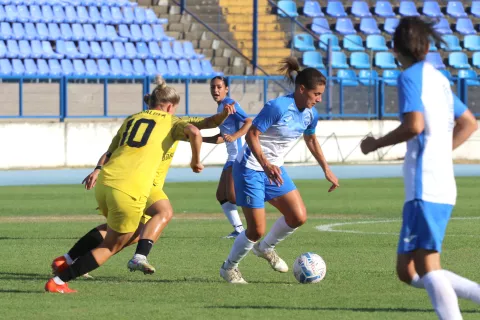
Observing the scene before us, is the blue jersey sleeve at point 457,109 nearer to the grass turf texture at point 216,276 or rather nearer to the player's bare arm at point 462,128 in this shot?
the player's bare arm at point 462,128

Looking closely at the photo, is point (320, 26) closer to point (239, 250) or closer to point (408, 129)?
point (239, 250)

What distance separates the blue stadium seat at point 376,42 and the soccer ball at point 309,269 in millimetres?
27260

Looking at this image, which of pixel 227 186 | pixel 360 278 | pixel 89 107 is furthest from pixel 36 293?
pixel 89 107

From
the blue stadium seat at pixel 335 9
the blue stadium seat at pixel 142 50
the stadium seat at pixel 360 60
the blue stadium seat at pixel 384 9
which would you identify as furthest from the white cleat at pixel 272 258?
the blue stadium seat at pixel 384 9

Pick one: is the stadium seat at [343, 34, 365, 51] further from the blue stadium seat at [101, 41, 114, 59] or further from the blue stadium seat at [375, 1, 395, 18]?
the blue stadium seat at [101, 41, 114, 59]

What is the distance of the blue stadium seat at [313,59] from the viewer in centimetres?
3434

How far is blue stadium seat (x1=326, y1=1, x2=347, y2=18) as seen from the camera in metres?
37.3

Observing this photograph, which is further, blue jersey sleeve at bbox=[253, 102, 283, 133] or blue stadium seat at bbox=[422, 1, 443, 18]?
blue stadium seat at bbox=[422, 1, 443, 18]

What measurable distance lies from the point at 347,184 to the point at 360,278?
14167 mm

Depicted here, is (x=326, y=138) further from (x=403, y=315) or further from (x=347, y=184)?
(x=403, y=315)

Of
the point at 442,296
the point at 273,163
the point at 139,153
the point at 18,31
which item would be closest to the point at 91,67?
the point at 18,31

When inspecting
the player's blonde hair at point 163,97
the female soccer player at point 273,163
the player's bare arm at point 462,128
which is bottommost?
the female soccer player at point 273,163

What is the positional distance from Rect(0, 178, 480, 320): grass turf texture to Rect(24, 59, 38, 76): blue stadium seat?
10.9 metres

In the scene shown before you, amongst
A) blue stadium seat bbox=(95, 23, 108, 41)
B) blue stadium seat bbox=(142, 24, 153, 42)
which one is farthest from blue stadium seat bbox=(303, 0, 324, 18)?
blue stadium seat bbox=(95, 23, 108, 41)
